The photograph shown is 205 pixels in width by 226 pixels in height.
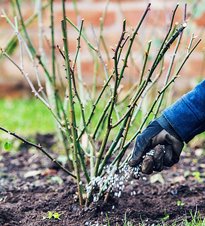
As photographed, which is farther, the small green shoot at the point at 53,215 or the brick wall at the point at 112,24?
the brick wall at the point at 112,24

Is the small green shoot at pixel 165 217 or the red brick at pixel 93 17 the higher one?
the red brick at pixel 93 17

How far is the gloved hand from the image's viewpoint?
2.20 m

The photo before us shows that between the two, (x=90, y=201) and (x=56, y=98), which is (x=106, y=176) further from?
(x=56, y=98)

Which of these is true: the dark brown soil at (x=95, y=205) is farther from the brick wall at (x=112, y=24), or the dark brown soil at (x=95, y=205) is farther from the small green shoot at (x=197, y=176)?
the brick wall at (x=112, y=24)

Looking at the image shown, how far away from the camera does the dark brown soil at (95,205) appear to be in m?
2.34

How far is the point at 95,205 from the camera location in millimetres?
2393

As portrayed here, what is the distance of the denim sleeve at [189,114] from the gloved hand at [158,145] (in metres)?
0.03

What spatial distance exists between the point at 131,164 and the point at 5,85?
147 inches

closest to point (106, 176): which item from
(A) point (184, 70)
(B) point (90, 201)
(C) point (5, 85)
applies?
(B) point (90, 201)

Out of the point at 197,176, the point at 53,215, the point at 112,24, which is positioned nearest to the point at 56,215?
the point at 53,215

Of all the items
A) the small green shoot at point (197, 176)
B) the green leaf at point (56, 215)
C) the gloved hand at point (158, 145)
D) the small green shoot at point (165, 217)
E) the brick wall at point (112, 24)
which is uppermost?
the brick wall at point (112, 24)

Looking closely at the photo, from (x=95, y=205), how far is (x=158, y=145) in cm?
36

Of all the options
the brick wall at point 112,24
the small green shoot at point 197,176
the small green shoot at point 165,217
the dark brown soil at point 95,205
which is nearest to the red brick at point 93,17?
the brick wall at point 112,24

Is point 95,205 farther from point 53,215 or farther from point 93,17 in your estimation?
point 93,17
